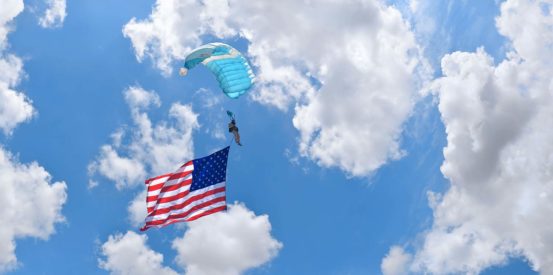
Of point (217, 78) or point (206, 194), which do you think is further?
point (217, 78)

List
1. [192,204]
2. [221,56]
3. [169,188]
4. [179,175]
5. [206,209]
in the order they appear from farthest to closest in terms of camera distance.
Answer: [221,56] < [179,175] < [169,188] < [192,204] < [206,209]

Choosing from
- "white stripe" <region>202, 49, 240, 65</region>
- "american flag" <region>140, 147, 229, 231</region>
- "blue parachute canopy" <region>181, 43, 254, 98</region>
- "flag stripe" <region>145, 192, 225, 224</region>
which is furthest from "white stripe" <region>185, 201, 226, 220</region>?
"white stripe" <region>202, 49, 240, 65</region>

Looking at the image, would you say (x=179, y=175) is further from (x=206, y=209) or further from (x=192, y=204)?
(x=206, y=209)

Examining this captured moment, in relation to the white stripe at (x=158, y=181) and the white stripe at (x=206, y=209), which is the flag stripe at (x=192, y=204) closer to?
the white stripe at (x=206, y=209)

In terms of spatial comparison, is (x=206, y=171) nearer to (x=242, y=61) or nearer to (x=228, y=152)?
(x=228, y=152)

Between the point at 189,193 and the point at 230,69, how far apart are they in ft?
32.7

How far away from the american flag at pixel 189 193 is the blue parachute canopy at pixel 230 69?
231 inches

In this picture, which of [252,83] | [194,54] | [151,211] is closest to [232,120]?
[252,83]

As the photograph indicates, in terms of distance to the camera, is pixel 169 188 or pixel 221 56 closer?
pixel 169 188

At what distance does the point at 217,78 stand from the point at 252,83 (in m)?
2.70

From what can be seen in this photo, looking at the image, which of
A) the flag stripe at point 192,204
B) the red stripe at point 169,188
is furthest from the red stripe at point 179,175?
the flag stripe at point 192,204

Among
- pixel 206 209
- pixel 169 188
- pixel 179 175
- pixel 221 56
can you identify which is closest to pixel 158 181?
pixel 169 188

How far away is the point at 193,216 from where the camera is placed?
39.1 meters

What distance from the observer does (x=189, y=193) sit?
3991 centimetres
